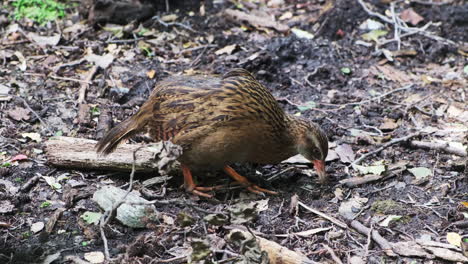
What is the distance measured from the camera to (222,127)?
5.32 m

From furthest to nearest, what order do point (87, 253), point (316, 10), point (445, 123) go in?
point (316, 10), point (445, 123), point (87, 253)

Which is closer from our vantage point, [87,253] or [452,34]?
[87,253]

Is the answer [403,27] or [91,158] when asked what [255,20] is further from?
[91,158]

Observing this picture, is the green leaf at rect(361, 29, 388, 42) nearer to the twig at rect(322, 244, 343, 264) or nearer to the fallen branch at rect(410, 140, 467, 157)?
the fallen branch at rect(410, 140, 467, 157)

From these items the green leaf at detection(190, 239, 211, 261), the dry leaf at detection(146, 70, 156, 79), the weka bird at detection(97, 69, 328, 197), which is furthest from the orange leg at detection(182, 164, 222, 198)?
the dry leaf at detection(146, 70, 156, 79)

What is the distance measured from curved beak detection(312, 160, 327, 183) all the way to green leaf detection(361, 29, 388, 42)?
3.14 m

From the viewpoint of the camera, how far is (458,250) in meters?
4.82

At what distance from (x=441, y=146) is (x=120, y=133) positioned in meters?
3.08

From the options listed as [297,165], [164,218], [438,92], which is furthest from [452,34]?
[164,218]

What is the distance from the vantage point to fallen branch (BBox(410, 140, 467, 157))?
6039 millimetres

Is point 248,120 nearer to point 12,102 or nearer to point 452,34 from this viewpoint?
point 12,102

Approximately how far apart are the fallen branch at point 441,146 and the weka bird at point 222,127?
112 centimetres

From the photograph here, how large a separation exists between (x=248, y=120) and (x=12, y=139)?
241 cm

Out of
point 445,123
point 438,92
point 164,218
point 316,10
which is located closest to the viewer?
point 164,218
